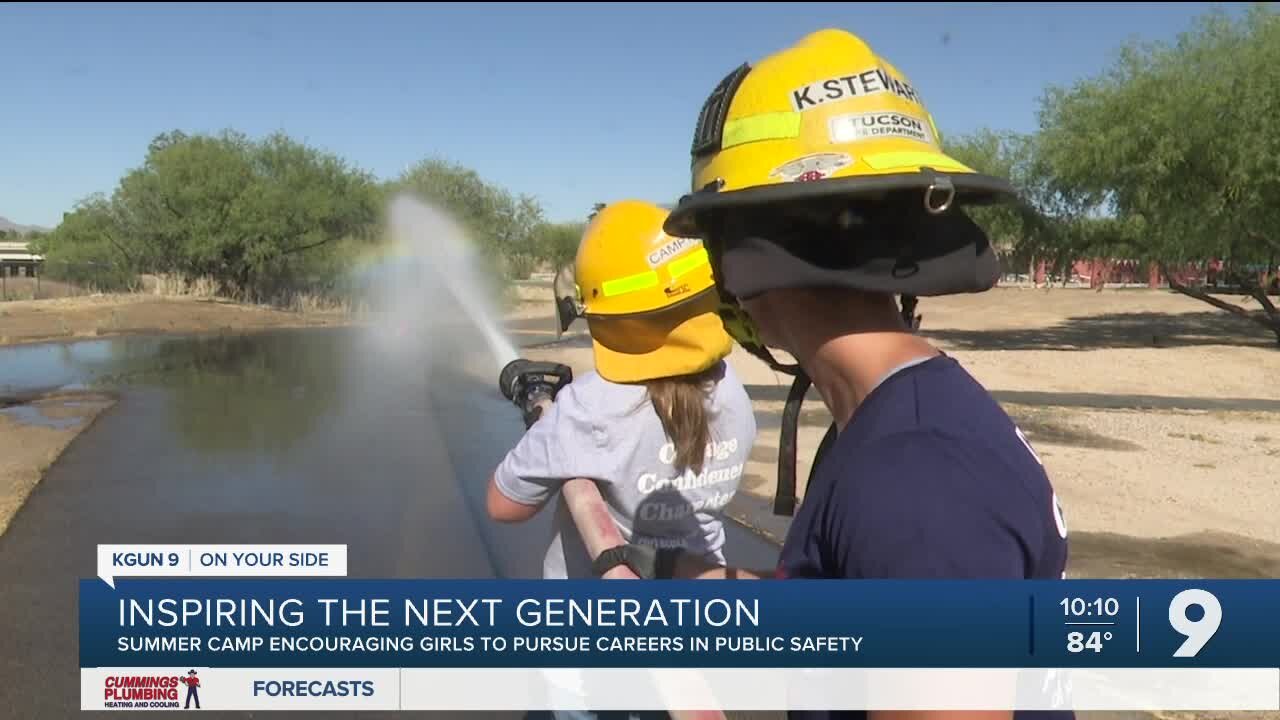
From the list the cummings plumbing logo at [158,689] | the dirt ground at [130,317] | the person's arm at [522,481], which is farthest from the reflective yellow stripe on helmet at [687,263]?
the dirt ground at [130,317]

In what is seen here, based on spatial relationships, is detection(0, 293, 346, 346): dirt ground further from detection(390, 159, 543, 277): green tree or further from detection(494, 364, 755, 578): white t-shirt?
detection(494, 364, 755, 578): white t-shirt

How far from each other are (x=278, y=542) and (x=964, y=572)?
22.3ft

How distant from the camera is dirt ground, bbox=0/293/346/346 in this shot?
96.0 feet

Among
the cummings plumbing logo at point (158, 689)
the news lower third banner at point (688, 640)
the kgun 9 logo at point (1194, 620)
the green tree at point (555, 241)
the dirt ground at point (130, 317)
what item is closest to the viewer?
the news lower third banner at point (688, 640)

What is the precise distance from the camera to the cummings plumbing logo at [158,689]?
3.36m

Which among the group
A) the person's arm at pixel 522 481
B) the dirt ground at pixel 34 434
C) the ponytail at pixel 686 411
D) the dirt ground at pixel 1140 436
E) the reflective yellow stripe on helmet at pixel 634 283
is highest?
the reflective yellow stripe on helmet at pixel 634 283

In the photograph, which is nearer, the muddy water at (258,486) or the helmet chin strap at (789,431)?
the helmet chin strap at (789,431)

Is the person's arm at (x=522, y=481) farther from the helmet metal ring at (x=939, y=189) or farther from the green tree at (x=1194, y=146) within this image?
the green tree at (x=1194, y=146)

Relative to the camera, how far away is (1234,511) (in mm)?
8398

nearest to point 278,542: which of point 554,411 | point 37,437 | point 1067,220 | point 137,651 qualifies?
point 137,651

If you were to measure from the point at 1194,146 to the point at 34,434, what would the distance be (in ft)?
76.3

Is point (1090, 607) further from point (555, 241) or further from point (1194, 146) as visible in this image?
point (555, 241)

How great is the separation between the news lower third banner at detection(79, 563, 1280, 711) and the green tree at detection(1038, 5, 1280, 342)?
2278 centimetres

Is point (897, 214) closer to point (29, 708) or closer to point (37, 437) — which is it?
point (29, 708)
